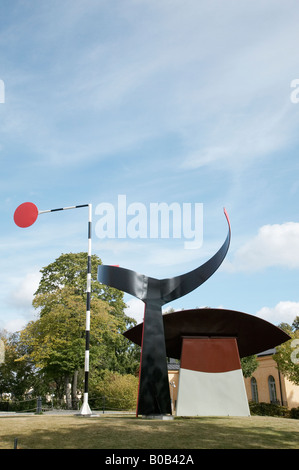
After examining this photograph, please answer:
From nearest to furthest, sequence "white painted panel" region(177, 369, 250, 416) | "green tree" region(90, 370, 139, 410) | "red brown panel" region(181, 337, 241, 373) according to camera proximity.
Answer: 1. "white painted panel" region(177, 369, 250, 416)
2. "red brown panel" region(181, 337, 241, 373)
3. "green tree" region(90, 370, 139, 410)

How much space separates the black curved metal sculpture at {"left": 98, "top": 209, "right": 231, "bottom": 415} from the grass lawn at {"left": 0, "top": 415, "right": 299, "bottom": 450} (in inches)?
124

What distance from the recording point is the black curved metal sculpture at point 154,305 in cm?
1431

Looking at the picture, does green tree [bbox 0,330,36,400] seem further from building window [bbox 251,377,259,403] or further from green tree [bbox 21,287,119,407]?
building window [bbox 251,377,259,403]

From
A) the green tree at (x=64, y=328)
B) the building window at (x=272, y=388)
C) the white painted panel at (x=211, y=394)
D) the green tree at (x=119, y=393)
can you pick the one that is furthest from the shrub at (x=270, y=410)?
the white painted panel at (x=211, y=394)

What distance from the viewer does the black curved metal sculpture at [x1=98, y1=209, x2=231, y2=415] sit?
14.3 meters

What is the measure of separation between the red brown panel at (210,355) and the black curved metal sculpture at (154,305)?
3836 mm

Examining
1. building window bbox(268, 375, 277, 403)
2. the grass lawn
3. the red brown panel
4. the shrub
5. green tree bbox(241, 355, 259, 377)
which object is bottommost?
the shrub

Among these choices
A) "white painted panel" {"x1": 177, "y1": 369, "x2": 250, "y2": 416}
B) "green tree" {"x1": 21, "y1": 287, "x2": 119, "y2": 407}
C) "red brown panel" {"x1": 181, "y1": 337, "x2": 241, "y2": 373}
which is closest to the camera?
"white painted panel" {"x1": 177, "y1": 369, "x2": 250, "y2": 416}

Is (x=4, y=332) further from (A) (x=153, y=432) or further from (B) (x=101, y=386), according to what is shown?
(A) (x=153, y=432)

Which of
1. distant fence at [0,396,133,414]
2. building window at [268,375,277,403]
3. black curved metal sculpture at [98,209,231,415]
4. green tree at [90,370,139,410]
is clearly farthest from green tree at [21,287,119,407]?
building window at [268,375,277,403]

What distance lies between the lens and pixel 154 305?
1545cm

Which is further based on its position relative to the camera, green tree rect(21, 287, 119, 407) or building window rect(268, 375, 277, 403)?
building window rect(268, 375, 277, 403)

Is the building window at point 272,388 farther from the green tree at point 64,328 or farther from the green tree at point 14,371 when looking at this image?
the green tree at point 14,371
